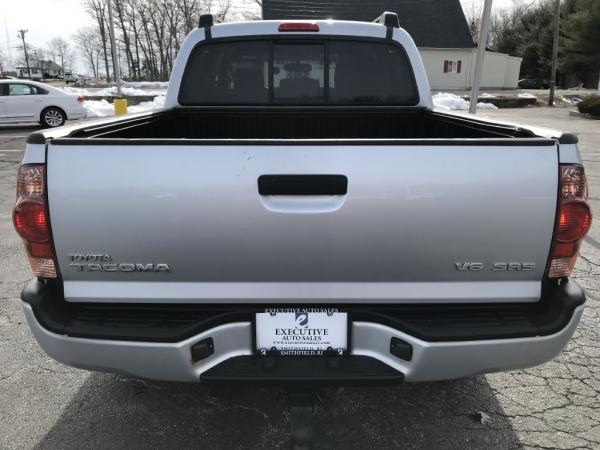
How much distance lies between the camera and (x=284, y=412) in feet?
8.58

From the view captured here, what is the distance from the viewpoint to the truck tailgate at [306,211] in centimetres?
172

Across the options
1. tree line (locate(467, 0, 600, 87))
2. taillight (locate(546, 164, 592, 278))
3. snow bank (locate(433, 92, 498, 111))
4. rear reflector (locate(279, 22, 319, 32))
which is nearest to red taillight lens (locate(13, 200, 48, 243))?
taillight (locate(546, 164, 592, 278))

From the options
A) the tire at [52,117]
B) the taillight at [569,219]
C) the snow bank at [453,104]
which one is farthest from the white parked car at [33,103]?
the snow bank at [453,104]

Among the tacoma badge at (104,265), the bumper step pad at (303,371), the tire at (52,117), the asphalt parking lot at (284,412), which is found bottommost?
the asphalt parking lot at (284,412)

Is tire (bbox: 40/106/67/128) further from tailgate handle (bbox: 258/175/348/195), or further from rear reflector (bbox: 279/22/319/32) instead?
tailgate handle (bbox: 258/175/348/195)

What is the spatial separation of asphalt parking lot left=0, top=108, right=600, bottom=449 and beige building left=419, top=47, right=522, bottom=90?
4359cm

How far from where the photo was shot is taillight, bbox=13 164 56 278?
5.81 ft

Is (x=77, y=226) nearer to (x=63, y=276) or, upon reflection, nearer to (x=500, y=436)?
(x=63, y=276)

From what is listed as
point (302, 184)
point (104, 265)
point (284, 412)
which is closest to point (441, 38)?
point (284, 412)

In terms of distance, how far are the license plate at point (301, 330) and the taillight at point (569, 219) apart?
86 cm

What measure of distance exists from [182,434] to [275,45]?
271 centimetres

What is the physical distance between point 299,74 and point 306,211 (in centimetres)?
212

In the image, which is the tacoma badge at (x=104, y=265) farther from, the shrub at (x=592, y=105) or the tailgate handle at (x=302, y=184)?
the shrub at (x=592, y=105)

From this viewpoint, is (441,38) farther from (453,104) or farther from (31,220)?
(31,220)
